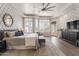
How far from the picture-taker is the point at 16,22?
13.6ft

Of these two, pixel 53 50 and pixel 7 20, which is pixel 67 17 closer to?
pixel 53 50

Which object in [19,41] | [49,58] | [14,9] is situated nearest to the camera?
[49,58]

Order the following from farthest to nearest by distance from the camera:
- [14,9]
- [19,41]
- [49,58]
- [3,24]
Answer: [19,41]
[3,24]
[14,9]
[49,58]

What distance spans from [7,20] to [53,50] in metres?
2.11

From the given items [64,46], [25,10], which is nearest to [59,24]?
[64,46]

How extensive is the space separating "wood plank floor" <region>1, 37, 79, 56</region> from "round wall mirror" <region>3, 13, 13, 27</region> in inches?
40.1

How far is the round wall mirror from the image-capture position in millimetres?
3978

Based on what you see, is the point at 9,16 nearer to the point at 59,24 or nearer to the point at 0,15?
the point at 0,15

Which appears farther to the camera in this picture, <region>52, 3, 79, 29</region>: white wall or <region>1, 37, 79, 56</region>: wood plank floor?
<region>52, 3, 79, 29</region>: white wall

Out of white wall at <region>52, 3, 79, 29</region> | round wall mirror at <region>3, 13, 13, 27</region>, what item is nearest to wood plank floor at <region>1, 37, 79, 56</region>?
white wall at <region>52, 3, 79, 29</region>

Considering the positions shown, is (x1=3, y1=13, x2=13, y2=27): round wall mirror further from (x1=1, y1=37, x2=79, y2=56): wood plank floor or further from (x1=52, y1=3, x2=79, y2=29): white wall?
(x1=52, y1=3, x2=79, y2=29): white wall

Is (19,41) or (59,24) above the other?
(59,24)

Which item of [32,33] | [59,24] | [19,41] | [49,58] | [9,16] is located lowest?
[49,58]

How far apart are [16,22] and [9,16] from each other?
33 cm
